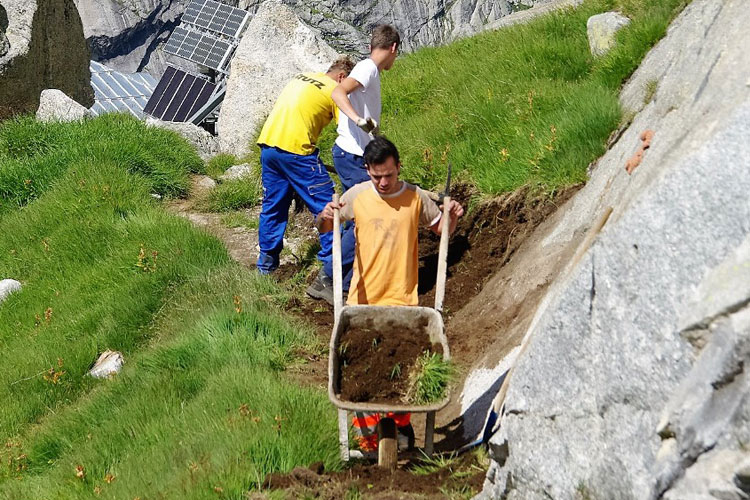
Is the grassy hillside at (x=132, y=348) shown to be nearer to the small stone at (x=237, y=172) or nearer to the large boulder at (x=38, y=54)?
the small stone at (x=237, y=172)

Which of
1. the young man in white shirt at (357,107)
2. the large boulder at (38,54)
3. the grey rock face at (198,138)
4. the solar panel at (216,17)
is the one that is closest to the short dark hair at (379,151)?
the young man in white shirt at (357,107)

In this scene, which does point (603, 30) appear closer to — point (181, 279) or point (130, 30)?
point (181, 279)

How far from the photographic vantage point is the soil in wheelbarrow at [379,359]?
4.55 metres

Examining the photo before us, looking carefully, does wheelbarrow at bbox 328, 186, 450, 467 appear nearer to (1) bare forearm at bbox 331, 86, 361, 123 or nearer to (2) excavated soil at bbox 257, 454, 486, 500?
(2) excavated soil at bbox 257, 454, 486, 500

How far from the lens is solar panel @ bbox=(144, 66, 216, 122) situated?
70.2ft

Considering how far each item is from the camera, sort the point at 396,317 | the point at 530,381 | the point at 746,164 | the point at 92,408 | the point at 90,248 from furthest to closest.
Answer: the point at 90,248
the point at 92,408
the point at 396,317
the point at 530,381
the point at 746,164

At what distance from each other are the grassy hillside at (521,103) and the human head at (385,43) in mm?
1309

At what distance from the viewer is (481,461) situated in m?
4.46

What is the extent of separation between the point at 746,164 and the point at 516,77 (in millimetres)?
6407

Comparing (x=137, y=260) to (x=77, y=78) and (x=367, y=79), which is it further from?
(x=77, y=78)

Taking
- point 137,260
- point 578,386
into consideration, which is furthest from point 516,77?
point 578,386

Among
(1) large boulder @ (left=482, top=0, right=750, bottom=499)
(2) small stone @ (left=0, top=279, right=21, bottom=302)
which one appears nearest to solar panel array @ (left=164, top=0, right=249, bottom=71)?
(2) small stone @ (left=0, top=279, right=21, bottom=302)

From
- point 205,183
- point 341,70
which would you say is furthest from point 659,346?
point 205,183

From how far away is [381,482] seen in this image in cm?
437
